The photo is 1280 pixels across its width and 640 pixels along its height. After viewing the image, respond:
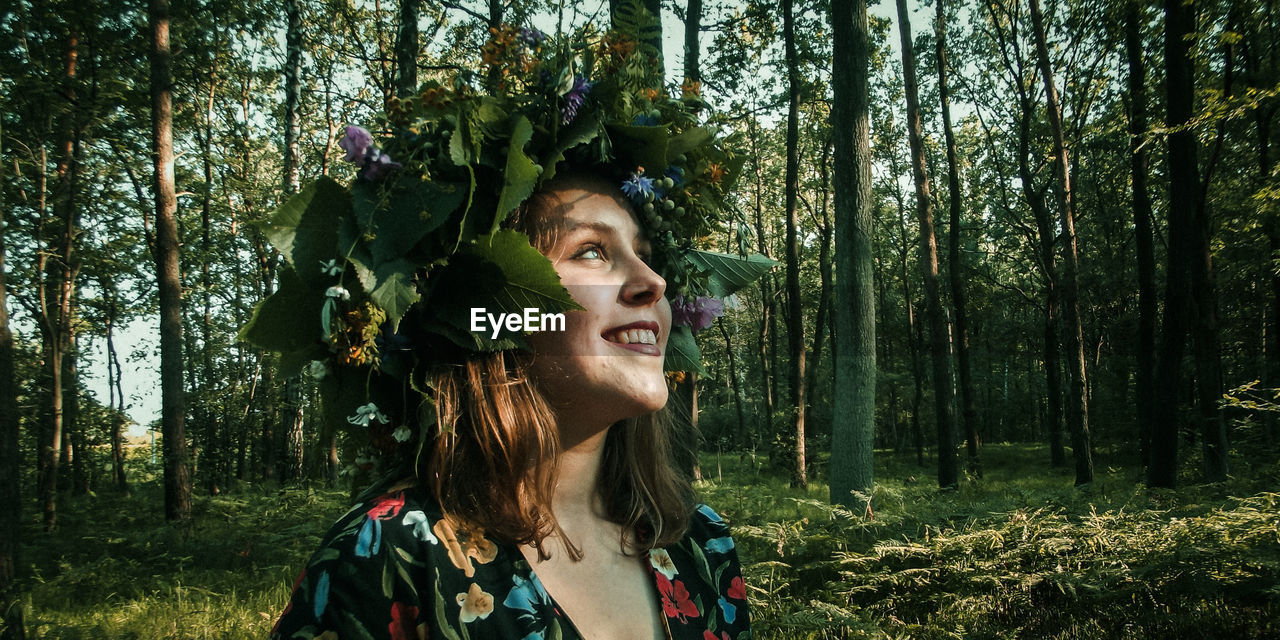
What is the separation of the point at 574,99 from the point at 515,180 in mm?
323

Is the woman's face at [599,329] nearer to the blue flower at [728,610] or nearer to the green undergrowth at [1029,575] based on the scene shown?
the blue flower at [728,610]

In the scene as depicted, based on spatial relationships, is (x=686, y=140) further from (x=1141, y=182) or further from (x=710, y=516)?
(x=1141, y=182)

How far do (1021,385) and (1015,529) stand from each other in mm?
43717

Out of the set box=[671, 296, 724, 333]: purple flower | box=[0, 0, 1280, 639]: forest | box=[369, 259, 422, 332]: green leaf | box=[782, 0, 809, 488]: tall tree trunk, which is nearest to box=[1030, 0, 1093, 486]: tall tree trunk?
box=[0, 0, 1280, 639]: forest

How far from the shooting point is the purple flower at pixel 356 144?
1510mm

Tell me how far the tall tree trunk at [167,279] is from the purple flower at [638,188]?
10.4 meters

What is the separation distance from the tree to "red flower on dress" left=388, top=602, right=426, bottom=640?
6495 mm

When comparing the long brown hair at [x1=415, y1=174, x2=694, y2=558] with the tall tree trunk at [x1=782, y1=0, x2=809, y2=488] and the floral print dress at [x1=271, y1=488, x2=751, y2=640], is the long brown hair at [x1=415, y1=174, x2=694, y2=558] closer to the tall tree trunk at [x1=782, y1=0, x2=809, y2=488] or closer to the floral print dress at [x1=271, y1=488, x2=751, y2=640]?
the floral print dress at [x1=271, y1=488, x2=751, y2=640]

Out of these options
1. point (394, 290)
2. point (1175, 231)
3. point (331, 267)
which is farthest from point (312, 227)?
point (1175, 231)

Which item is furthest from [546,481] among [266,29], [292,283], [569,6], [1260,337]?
[1260,337]

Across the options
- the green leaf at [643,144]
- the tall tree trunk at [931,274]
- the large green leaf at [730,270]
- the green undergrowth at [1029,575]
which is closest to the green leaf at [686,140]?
the green leaf at [643,144]

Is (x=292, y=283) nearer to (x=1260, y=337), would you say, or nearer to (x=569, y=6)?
(x=569, y=6)

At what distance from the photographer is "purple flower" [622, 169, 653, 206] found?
5.61 ft

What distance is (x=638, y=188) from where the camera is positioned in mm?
1713
